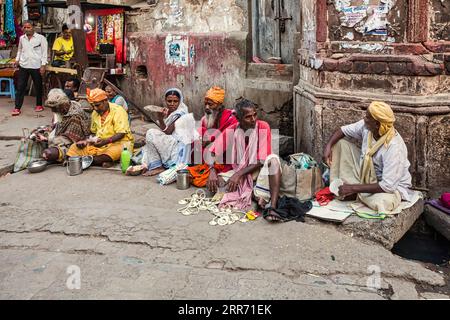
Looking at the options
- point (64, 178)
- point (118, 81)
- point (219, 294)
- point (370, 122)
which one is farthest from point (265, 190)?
point (118, 81)

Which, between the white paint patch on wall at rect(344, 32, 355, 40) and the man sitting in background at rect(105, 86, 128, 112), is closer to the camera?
the white paint patch on wall at rect(344, 32, 355, 40)

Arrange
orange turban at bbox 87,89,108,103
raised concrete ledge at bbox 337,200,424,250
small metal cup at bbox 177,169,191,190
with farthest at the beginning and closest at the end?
orange turban at bbox 87,89,108,103 → small metal cup at bbox 177,169,191,190 → raised concrete ledge at bbox 337,200,424,250

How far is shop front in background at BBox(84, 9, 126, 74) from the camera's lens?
9109 millimetres

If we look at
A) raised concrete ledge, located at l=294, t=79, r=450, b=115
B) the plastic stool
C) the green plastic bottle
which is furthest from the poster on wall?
the plastic stool

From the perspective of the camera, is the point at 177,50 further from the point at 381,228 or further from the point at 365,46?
the point at 381,228

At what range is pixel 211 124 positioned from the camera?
5453 millimetres

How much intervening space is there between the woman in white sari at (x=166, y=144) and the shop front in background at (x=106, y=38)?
3560 mm

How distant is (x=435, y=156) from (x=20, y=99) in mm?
8026

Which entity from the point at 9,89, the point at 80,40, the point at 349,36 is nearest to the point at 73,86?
the point at 80,40

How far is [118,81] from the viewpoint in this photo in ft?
30.9

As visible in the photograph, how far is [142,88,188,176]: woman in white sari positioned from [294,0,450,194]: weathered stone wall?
1.73m

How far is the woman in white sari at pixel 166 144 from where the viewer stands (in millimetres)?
5805

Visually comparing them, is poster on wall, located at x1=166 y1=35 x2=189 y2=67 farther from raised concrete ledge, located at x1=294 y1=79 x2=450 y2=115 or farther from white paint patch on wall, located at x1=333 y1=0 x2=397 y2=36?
raised concrete ledge, located at x1=294 y1=79 x2=450 y2=115

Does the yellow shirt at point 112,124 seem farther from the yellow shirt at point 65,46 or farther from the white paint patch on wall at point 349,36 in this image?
the yellow shirt at point 65,46
